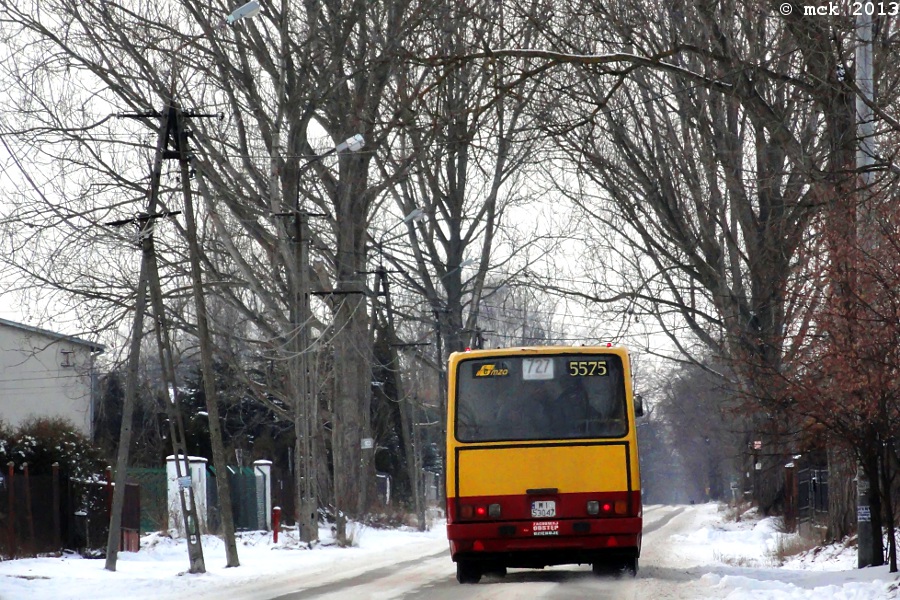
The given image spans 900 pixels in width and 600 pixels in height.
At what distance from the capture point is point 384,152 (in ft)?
116

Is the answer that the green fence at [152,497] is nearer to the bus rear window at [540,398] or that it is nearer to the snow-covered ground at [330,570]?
the snow-covered ground at [330,570]

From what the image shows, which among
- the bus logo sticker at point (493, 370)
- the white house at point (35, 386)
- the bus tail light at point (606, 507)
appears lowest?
the bus tail light at point (606, 507)

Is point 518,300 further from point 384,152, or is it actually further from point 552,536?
point 552,536

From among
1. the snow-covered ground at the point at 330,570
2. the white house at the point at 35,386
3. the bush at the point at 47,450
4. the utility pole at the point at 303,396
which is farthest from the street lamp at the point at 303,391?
the white house at the point at 35,386

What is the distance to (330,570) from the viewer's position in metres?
21.3

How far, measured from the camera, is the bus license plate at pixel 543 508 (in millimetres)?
15938

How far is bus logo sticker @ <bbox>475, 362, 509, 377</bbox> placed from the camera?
53.9 feet

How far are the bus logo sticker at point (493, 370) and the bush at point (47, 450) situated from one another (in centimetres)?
1175

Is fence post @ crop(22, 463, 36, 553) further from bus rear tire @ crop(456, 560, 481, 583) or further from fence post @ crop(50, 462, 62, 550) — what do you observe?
bus rear tire @ crop(456, 560, 481, 583)

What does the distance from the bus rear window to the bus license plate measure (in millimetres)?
770

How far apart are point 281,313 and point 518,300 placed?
133ft

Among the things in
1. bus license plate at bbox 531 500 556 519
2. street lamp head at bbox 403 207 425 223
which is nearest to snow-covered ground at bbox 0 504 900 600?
bus license plate at bbox 531 500 556 519

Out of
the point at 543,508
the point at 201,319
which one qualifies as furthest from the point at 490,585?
the point at 201,319

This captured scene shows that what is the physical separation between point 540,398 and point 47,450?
1275 cm
